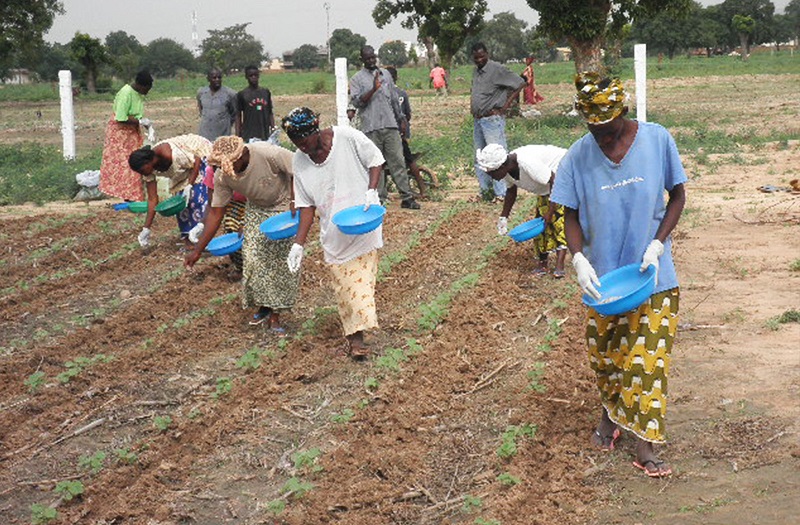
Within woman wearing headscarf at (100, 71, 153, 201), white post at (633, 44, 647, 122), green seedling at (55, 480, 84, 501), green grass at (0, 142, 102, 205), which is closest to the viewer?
green seedling at (55, 480, 84, 501)

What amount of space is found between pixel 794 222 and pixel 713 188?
8.19ft

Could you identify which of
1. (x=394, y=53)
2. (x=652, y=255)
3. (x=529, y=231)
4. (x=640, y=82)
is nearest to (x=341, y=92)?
(x=640, y=82)

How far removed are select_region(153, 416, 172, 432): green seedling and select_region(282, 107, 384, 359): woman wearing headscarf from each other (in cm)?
130

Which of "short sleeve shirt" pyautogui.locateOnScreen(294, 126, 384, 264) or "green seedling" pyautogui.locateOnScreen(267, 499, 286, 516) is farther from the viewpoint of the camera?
"short sleeve shirt" pyautogui.locateOnScreen(294, 126, 384, 264)

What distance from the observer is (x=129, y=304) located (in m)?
8.18

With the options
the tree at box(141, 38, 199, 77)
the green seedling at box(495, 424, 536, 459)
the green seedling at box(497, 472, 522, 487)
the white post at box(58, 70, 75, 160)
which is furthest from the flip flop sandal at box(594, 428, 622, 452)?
the tree at box(141, 38, 199, 77)

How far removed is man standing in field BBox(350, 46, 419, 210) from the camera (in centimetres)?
1114

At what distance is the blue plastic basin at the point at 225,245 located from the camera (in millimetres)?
7453

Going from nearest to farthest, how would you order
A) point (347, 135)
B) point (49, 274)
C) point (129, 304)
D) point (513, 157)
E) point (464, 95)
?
point (347, 135) → point (513, 157) → point (129, 304) → point (49, 274) → point (464, 95)

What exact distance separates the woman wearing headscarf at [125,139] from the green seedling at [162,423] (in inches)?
222

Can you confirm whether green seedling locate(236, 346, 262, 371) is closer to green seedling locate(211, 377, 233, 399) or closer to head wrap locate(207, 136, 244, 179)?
green seedling locate(211, 377, 233, 399)

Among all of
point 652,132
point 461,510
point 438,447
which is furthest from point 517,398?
point 652,132

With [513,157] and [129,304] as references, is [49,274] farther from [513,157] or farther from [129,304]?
[513,157]

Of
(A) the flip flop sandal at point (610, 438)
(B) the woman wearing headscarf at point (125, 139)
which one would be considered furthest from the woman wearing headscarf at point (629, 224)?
(B) the woman wearing headscarf at point (125, 139)
